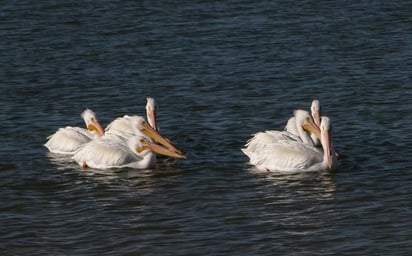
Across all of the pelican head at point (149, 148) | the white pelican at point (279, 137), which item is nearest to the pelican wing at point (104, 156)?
the pelican head at point (149, 148)

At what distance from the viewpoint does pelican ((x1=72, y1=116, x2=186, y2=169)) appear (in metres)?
15.3

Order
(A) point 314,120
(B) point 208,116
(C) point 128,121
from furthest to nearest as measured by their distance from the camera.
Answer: (B) point 208,116
(C) point 128,121
(A) point 314,120

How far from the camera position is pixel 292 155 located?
14906 mm

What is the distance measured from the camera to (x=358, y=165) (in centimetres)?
1494

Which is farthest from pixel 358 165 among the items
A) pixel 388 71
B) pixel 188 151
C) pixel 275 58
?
pixel 275 58

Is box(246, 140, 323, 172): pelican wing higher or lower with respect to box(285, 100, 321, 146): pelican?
lower

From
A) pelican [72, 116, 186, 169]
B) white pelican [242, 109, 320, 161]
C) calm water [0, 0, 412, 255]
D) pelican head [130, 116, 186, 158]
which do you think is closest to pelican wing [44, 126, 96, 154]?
calm water [0, 0, 412, 255]

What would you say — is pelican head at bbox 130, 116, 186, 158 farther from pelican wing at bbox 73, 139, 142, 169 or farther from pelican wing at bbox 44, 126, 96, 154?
pelican wing at bbox 44, 126, 96, 154

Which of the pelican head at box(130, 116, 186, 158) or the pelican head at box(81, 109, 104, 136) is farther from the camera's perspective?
the pelican head at box(81, 109, 104, 136)

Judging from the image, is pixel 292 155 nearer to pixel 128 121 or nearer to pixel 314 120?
pixel 314 120

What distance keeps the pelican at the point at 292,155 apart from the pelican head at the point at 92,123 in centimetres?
225

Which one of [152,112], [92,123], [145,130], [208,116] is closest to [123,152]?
[145,130]

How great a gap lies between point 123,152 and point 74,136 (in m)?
1.07

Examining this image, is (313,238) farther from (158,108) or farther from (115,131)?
(158,108)
